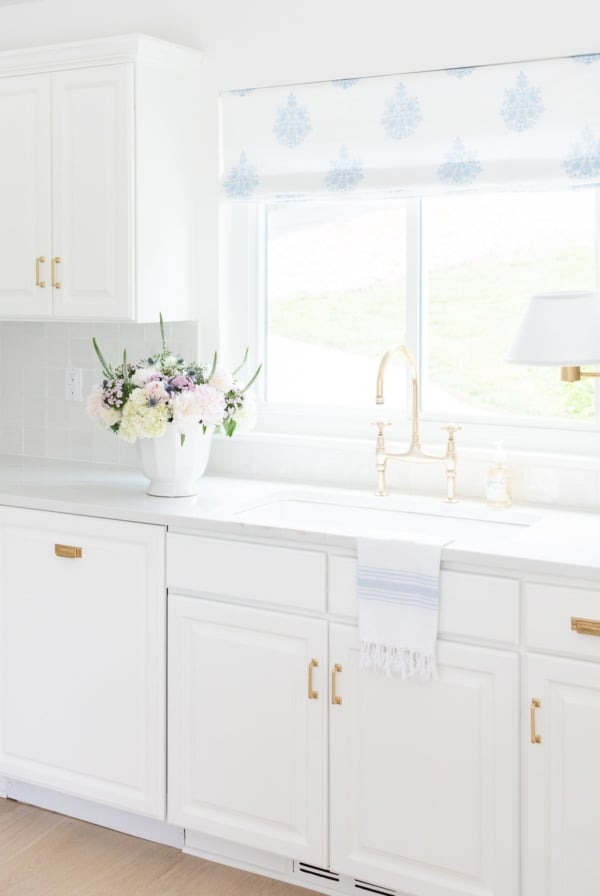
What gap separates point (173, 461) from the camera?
293 centimetres

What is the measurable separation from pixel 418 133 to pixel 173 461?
1083 mm

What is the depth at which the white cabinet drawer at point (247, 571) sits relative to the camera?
100 inches

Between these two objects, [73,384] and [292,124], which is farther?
[73,384]

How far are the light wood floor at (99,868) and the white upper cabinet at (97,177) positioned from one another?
142cm

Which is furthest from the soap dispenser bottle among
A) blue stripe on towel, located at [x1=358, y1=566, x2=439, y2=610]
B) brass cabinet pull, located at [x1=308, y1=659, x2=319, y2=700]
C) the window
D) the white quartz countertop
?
brass cabinet pull, located at [x1=308, y1=659, x2=319, y2=700]

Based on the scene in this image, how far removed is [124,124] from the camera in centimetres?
302

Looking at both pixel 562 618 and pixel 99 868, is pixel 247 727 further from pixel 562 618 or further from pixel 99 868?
pixel 562 618

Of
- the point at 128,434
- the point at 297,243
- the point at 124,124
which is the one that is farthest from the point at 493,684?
the point at 124,124

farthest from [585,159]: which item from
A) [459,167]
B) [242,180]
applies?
[242,180]

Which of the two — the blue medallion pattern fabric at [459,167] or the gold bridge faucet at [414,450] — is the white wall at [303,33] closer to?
the blue medallion pattern fabric at [459,167]

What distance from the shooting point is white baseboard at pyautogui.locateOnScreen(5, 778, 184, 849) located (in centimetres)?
295

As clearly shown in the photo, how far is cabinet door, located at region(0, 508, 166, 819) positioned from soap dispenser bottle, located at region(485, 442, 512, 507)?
2.77 ft

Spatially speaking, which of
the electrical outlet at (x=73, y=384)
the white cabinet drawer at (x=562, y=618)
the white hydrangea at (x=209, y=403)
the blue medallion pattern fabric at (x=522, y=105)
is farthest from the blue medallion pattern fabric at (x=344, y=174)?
the white cabinet drawer at (x=562, y=618)

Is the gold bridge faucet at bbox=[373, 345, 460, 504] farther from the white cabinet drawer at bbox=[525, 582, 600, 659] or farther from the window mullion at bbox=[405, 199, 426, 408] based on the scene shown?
the white cabinet drawer at bbox=[525, 582, 600, 659]
